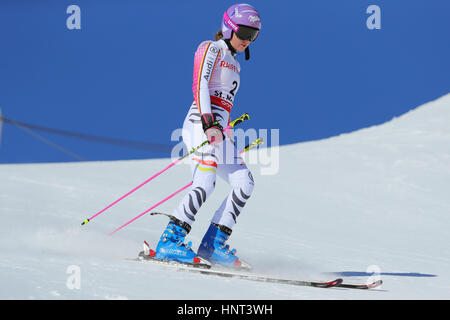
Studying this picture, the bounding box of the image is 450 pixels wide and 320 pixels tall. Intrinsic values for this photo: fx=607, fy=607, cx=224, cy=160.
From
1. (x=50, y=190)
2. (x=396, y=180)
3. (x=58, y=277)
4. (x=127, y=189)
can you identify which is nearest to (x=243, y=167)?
(x=58, y=277)

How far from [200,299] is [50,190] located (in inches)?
257

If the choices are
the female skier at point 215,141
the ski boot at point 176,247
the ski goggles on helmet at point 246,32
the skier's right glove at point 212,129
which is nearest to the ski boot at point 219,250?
the female skier at point 215,141

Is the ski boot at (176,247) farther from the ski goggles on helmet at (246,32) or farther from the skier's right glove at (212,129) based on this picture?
the ski goggles on helmet at (246,32)

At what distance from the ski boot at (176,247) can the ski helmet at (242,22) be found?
1664mm

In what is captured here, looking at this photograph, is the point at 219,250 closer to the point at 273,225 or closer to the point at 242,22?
the point at 242,22

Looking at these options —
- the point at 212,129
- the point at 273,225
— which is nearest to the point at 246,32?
the point at 212,129

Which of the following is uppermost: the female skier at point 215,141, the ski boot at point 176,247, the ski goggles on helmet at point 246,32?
the ski goggles on helmet at point 246,32

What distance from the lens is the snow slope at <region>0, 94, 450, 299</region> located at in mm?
4113

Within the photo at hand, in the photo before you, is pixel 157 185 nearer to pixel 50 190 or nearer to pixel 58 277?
pixel 50 190

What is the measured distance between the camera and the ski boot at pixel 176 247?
4910 millimetres

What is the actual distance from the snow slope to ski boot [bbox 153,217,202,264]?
27cm

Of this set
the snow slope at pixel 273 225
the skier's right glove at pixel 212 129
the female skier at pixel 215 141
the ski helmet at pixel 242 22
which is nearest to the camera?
the snow slope at pixel 273 225

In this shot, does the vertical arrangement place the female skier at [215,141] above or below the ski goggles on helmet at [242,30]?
below

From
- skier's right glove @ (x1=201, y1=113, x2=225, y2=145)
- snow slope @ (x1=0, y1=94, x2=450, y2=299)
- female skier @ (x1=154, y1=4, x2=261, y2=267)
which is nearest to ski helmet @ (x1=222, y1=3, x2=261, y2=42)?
female skier @ (x1=154, y1=4, x2=261, y2=267)
